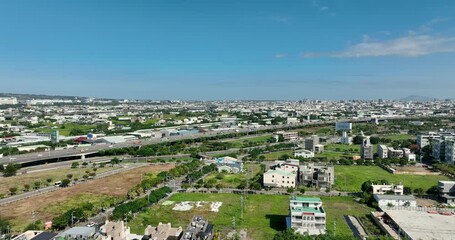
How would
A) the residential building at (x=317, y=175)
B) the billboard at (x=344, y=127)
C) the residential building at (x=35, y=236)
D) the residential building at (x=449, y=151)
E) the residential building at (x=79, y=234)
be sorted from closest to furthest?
the residential building at (x=79, y=234) < the residential building at (x=35, y=236) < the residential building at (x=317, y=175) < the residential building at (x=449, y=151) < the billboard at (x=344, y=127)

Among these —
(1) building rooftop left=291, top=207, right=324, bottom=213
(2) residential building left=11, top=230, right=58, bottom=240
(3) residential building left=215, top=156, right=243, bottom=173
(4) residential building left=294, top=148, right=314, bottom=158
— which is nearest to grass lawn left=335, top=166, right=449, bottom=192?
(4) residential building left=294, top=148, right=314, bottom=158

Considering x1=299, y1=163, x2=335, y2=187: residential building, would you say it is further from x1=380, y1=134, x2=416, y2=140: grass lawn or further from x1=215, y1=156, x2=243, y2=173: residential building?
x1=380, y1=134, x2=416, y2=140: grass lawn

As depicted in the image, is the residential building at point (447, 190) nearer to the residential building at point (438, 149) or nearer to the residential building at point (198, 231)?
the residential building at point (438, 149)

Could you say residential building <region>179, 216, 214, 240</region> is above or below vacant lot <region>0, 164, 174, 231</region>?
above

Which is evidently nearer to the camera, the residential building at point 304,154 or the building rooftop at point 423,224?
the building rooftop at point 423,224

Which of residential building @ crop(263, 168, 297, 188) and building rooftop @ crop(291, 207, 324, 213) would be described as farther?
residential building @ crop(263, 168, 297, 188)

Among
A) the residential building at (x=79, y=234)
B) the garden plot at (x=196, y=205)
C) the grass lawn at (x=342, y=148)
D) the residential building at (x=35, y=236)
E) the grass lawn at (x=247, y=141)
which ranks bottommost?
the grass lawn at (x=342, y=148)

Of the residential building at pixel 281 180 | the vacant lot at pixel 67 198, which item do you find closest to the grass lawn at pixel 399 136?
the residential building at pixel 281 180
